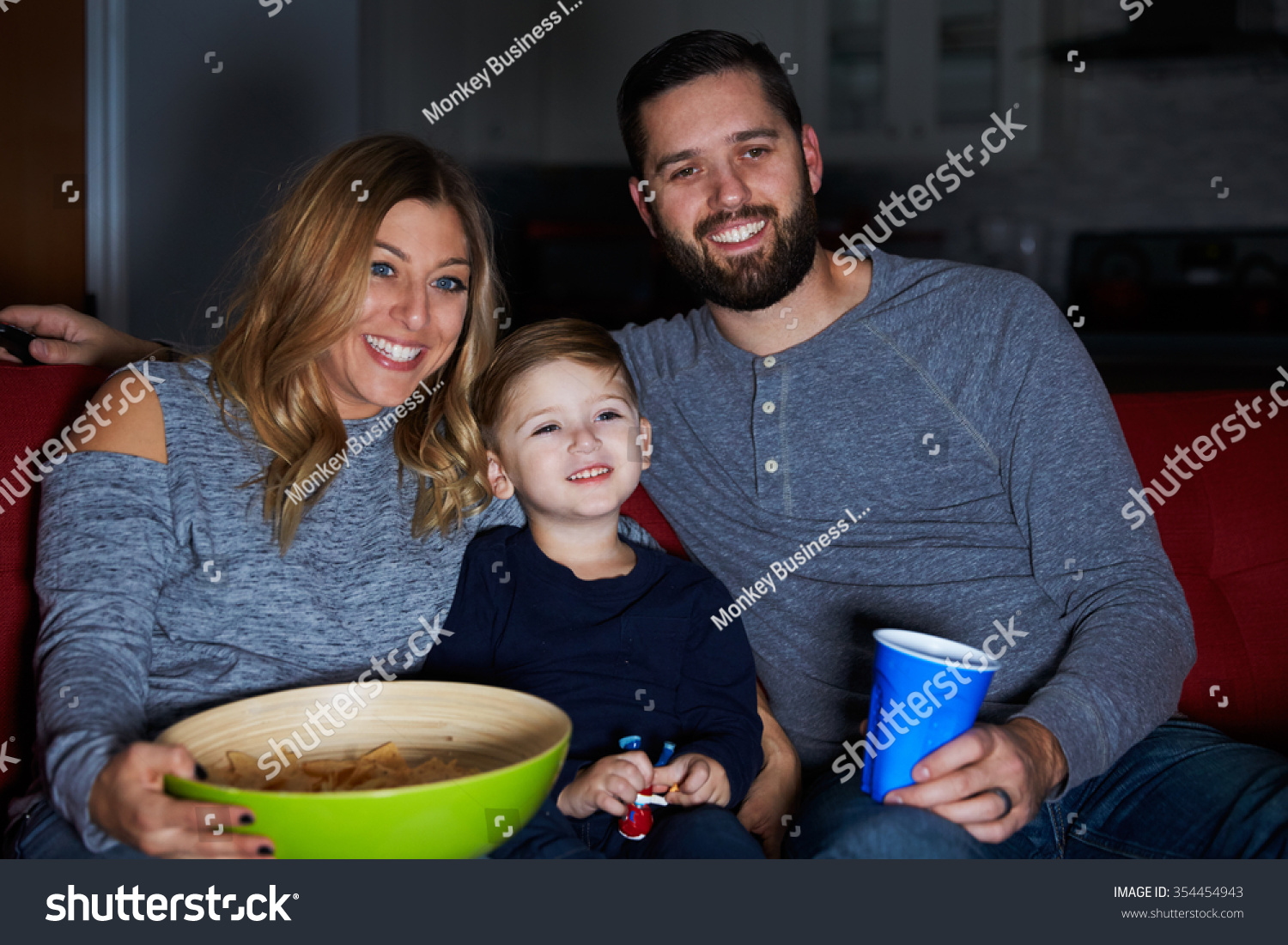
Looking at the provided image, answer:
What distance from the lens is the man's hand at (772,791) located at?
1.38 m

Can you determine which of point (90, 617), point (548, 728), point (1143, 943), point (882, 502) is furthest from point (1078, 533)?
point (90, 617)

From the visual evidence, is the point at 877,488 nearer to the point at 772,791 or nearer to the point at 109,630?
the point at 772,791

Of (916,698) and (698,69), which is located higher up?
(698,69)

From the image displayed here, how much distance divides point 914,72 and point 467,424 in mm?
3406

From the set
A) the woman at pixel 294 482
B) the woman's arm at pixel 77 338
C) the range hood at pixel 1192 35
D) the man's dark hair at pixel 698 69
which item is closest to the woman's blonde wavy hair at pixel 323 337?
the woman at pixel 294 482

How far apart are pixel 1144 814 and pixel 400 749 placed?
917 millimetres

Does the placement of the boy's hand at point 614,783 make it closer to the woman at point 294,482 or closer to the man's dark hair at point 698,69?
the woman at point 294,482

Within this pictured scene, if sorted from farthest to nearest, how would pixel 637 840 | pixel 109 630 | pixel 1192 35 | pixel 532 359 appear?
pixel 1192 35, pixel 532 359, pixel 637 840, pixel 109 630

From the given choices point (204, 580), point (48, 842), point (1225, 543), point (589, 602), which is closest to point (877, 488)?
point (589, 602)

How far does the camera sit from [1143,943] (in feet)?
3.31

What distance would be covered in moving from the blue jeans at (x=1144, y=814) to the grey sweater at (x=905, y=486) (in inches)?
6.1

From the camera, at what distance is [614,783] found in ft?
3.78

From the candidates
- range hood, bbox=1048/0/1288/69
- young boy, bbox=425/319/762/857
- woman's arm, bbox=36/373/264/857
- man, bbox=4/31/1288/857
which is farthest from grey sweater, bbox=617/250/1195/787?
range hood, bbox=1048/0/1288/69

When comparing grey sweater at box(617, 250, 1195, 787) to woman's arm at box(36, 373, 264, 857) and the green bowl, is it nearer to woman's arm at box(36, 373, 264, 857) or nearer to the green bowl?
the green bowl
